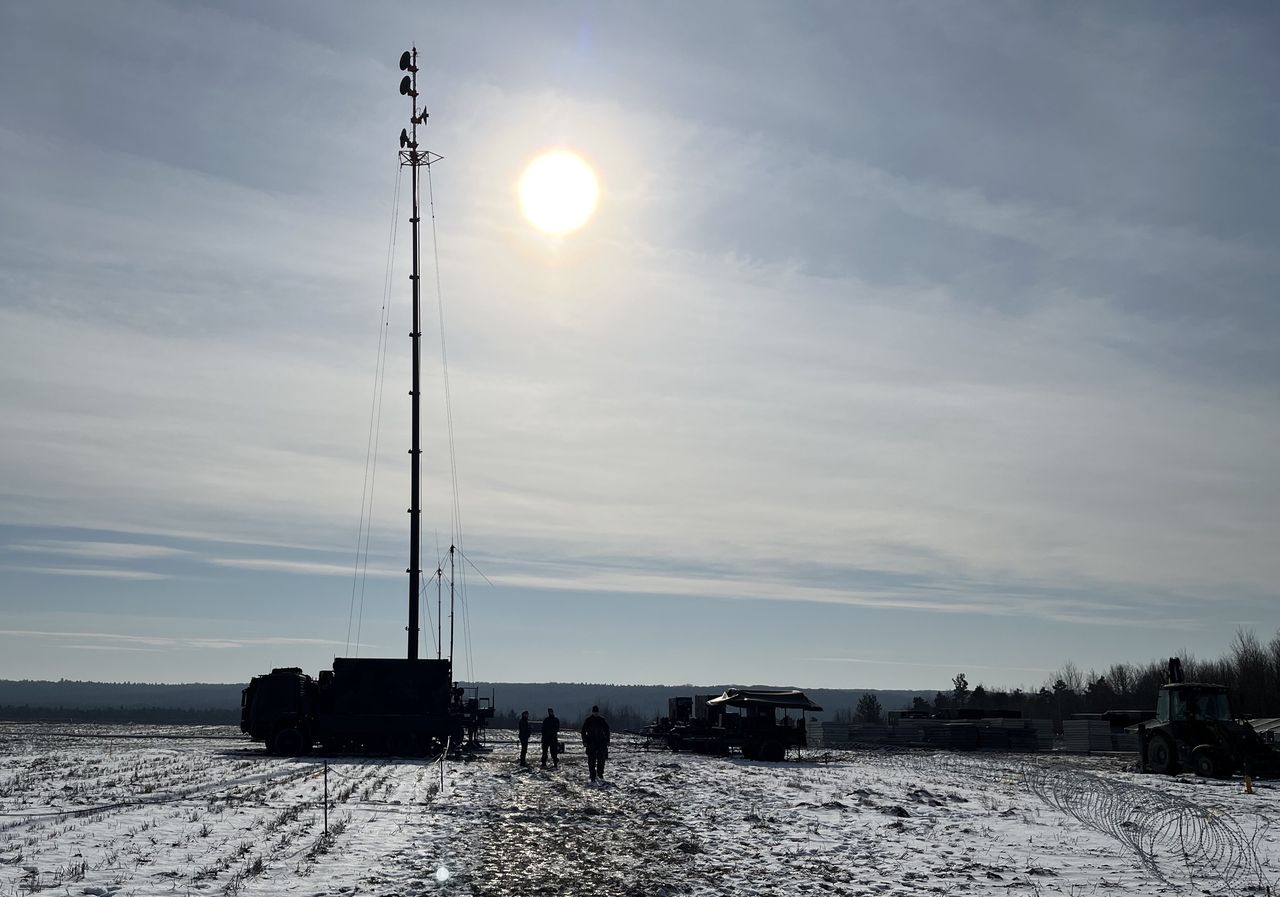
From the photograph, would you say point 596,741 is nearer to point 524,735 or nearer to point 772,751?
point 524,735

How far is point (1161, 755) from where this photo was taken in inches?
1304

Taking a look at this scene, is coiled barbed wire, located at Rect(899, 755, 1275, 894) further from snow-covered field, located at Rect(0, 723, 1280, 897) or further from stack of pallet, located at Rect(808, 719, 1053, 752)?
stack of pallet, located at Rect(808, 719, 1053, 752)

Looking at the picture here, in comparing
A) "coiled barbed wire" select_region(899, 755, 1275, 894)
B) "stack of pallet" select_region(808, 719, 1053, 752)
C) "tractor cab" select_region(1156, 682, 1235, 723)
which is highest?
"tractor cab" select_region(1156, 682, 1235, 723)

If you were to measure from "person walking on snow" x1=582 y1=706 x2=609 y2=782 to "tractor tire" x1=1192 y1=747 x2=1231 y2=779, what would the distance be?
17.6 meters

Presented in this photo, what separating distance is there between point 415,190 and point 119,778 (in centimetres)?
2972

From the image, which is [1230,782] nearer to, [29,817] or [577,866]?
[577,866]

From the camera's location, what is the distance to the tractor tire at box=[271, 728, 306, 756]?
35594 millimetres

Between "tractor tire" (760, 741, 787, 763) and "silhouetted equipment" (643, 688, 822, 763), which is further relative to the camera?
"silhouetted equipment" (643, 688, 822, 763)

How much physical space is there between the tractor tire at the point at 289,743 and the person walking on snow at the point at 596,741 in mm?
13223

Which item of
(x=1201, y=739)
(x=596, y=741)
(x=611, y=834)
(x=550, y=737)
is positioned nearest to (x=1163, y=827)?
(x=611, y=834)

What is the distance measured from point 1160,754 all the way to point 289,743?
90.2 feet

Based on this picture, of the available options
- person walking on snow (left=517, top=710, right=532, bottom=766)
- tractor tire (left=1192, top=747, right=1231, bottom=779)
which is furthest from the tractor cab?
person walking on snow (left=517, top=710, right=532, bottom=766)

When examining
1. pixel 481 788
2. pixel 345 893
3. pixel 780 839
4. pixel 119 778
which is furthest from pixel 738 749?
pixel 345 893

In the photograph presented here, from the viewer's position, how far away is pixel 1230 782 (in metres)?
29.7
